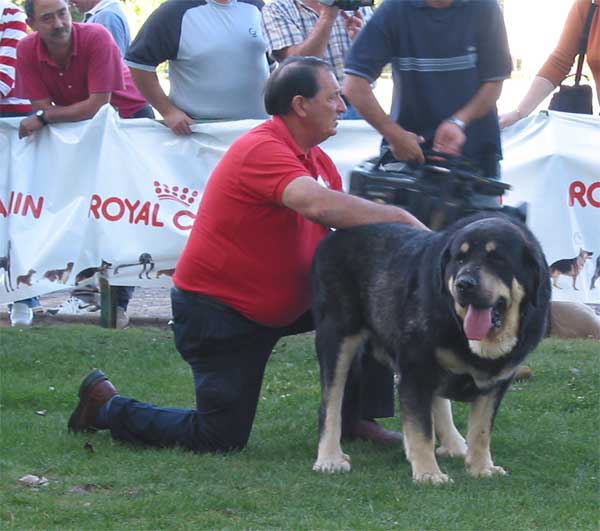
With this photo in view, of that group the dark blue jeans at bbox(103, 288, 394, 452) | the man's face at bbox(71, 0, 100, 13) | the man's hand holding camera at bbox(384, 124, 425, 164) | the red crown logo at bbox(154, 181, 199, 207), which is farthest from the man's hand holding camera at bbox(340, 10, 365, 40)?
the dark blue jeans at bbox(103, 288, 394, 452)

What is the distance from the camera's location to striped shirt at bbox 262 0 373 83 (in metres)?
7.72

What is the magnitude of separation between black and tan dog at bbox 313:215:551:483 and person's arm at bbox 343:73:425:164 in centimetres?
63

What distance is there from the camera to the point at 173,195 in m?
8.20

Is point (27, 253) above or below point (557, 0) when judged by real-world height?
below

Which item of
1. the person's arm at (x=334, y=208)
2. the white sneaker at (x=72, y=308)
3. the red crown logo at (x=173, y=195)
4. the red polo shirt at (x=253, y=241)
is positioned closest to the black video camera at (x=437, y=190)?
the person's arm at (x=334, y=208)

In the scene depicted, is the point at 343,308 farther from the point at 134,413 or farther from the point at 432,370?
the point at 134,413

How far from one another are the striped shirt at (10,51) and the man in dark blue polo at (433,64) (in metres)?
3.62

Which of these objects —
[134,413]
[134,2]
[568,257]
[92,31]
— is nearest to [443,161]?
[134,413]

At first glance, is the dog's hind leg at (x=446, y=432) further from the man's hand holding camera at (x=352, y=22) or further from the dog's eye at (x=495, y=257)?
the man's hand holding camera at (x=352, y=22)

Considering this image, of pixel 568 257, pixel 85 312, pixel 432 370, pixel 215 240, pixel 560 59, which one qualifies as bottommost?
pixel 85 312

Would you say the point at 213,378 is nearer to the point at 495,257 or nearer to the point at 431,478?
the point at 431,478

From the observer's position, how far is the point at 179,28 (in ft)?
25.4

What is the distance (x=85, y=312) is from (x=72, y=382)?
2218 millimetres

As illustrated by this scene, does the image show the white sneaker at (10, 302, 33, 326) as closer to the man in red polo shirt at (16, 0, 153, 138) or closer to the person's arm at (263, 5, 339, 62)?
the man in red polo shirt at (16, 0, 153, 138)
